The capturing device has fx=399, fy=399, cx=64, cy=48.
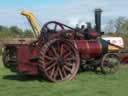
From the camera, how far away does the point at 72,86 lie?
406 inches

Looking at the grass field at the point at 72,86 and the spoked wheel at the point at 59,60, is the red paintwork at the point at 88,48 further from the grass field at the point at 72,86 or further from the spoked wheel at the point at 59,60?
the grass field at the point at 72,86

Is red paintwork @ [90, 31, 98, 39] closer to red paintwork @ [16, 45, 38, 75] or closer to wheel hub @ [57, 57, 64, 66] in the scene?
wheel hub @ [57, 57, 64, 66]

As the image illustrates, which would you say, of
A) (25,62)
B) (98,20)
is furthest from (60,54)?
(98,20)

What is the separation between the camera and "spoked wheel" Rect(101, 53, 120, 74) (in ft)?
43.2

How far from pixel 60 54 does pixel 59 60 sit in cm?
21

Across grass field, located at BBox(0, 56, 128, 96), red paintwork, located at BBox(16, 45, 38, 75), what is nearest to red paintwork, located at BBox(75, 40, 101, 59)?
grass field, located at BBox(0, 56, 128, 96)

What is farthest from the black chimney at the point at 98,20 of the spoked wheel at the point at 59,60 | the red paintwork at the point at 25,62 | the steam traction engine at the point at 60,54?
the red paintwork at the point at 25,62

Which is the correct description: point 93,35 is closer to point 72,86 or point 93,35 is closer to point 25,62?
point 25,62

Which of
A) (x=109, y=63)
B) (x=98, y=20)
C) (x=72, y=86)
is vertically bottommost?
(x=72, y=86)

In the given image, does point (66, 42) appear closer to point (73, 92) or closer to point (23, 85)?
point (23, 85)

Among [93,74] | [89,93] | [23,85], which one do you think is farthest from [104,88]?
[93,74]

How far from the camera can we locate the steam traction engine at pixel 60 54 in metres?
11.2

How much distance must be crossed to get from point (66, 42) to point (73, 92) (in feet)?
9.14

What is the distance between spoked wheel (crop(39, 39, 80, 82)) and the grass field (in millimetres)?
308
